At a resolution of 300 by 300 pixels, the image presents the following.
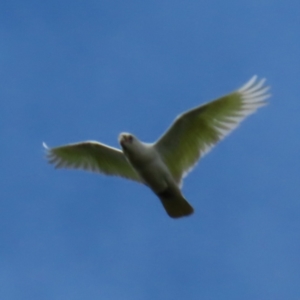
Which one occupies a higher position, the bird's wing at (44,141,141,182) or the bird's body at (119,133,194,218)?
the bird's wing at (44,141,141,182)

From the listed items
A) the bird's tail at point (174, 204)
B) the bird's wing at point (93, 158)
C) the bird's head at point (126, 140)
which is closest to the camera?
the bird's head at point (126, 140)

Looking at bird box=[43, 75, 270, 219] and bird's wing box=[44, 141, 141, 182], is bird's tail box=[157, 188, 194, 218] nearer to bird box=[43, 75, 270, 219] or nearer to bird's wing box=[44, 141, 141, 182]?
bird box=[43, 75, 270, 219]

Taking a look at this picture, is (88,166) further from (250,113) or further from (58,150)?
(250,113)

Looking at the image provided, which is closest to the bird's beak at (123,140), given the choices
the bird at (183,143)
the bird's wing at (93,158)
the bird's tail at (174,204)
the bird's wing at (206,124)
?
the bird at (183,143)

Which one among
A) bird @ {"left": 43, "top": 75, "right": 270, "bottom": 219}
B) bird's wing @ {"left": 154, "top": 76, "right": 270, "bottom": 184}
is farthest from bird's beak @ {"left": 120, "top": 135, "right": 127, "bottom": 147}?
bird's wing @ {"left": 154, "top": 76, "right": 270, "bottom": 184}

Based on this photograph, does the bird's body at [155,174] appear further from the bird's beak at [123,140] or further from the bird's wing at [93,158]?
the bird's wing at [93,158]

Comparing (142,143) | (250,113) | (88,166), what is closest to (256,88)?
(250,113)

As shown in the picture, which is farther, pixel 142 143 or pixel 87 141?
pixel 87 141
